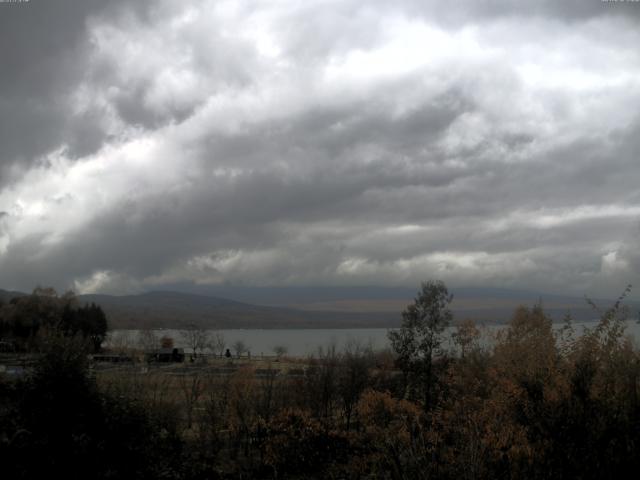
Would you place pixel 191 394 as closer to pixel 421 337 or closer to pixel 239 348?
pixel 421 337

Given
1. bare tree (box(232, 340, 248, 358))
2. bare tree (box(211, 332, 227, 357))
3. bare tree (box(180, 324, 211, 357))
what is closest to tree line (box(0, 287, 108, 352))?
bare tree (box(180, 324, 211, 357))

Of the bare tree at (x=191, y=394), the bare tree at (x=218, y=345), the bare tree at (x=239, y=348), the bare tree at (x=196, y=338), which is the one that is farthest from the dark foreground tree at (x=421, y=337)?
the bare tree at (x=196, y=338)

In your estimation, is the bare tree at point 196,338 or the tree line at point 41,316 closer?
the tree line at point 41,316

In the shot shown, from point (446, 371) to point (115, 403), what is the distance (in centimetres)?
2006

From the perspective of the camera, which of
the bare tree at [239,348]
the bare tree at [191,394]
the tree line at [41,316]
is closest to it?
the bare tree at [191,394]

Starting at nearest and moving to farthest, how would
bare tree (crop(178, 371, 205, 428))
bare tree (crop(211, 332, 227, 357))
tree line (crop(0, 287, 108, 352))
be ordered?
bare tree (crop(178, 371, 205, 428))
tree line (crop(0, 287, 108, 352))
bare tree (crop(211, 332, 227, 357))

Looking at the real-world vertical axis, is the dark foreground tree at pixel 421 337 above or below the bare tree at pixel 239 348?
above

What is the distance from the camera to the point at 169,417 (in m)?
19.5

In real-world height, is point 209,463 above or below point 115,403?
below

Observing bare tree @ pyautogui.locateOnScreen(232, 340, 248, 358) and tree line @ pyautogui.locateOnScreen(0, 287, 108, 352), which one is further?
bare tree @ pyautogui.locateOnScreen(232, 340, 248, 358)

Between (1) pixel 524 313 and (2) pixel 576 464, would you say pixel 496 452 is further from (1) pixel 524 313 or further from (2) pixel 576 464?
(1) pixel 524 313

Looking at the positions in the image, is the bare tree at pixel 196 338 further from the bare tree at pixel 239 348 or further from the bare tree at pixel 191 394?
the bare tree at pixel 191 394

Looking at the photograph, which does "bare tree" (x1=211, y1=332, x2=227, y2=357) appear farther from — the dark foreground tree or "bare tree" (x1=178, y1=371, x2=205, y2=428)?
"bare tree" (x1=178, y1=371, x2=205, y2=428)

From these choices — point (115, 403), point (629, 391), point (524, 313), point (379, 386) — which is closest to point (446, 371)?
point (379, 386)
